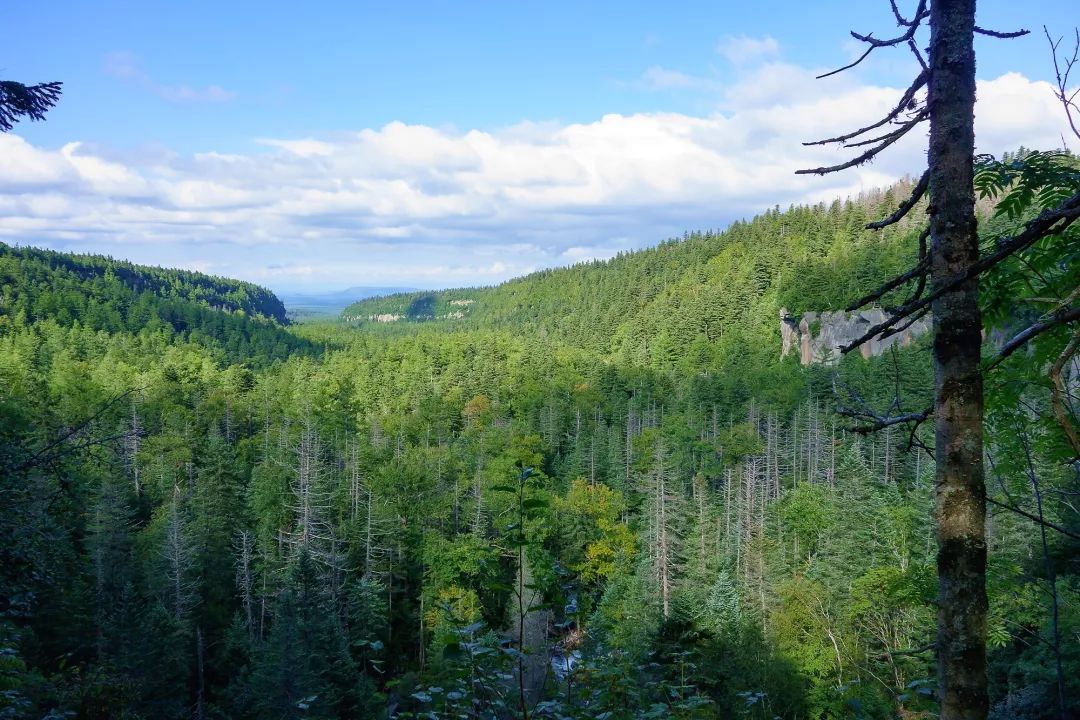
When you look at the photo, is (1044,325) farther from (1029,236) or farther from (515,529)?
(515,529)

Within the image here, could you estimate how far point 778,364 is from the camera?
7488cm

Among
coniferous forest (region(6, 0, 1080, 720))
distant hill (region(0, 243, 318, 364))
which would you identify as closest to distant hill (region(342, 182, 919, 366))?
coniferous forest (region(6, 0, 1080, 720))

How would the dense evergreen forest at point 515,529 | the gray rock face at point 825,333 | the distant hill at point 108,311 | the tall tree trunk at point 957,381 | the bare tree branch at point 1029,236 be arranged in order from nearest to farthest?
1. the bare tree branch at point 1029,236
2. the tall tree trunk at point 957,381
3. the dense evergreen forest at point 515,529
4. the gray rock face at point 825,333
5. the distant hill at point 108,311

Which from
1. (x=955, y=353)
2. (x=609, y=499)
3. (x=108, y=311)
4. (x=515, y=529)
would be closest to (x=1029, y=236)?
(x=955, y=353)

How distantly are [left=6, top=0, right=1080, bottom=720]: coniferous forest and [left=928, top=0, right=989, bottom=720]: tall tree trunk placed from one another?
0.01 metres

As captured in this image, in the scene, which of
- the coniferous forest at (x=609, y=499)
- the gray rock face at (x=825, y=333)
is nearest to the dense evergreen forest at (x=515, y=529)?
the coniferous forest at (x=609, y=499)

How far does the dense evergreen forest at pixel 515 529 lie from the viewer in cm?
553

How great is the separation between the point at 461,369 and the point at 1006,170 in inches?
3160

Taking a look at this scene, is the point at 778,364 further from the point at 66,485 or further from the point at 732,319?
the point at 66,485

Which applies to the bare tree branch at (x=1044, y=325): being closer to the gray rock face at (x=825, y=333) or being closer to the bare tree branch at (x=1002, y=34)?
the bare tree branch at (x=1002, y=34)

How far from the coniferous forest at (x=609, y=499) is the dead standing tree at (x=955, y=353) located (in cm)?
2

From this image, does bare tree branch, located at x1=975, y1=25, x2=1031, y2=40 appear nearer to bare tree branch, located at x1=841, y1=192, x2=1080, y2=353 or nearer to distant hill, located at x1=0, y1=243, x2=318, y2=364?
bare tree branch, located at x1=841, y1=192, x2=1080, y2=353

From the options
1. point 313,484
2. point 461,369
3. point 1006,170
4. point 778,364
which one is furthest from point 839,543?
point 461,369

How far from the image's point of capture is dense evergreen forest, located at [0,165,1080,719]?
5.53 m
